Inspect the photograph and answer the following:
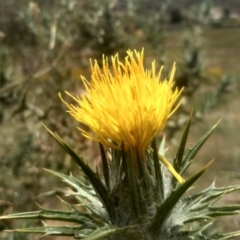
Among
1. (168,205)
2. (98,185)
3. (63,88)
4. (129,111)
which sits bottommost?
(168,205)

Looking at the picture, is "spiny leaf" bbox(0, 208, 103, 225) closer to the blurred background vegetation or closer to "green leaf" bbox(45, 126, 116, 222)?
"green leaf" bbox(45, 126, 116, 222)

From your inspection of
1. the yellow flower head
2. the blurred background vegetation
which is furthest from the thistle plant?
the blurred background vegetation

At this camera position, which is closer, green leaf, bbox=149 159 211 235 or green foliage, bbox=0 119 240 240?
green leaf, bbox=149 159 211 235

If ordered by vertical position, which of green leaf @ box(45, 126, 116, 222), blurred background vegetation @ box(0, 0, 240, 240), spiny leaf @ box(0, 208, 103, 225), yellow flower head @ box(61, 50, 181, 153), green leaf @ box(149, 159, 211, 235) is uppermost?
blurred background vegetation @ box(0, 0, 240, 240)

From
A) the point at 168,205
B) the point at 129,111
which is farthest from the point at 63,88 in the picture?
the point at 168,205

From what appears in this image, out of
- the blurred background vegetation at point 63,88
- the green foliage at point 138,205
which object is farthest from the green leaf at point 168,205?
the blurred background vegetation at point 63,88

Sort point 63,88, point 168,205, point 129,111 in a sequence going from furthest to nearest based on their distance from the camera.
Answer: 1. point 63,88
2. point 129,111
3. point 168,205

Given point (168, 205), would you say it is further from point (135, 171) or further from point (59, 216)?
point (59, 216)

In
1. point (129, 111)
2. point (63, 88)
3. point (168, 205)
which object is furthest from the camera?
point (63, 88)

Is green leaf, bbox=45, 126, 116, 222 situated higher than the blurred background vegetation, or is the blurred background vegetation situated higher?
the blurred background vegetation
